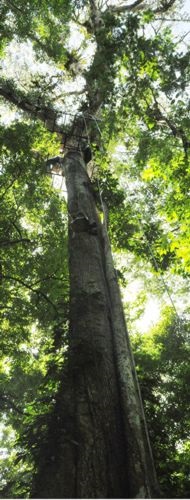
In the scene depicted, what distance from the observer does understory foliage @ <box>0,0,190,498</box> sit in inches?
219

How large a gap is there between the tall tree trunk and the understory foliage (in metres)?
0.18

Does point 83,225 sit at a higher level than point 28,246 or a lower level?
lower

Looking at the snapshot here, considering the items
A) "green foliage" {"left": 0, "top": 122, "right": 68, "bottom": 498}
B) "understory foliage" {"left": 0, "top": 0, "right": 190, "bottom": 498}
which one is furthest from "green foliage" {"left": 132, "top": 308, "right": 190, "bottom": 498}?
"green foliage" {"left": 0, "top": 122, "right": 68, "bottom": 498}

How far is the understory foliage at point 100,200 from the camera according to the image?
5.55 meters

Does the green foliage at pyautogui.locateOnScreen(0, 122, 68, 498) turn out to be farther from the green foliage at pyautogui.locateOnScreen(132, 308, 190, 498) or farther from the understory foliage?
the green foliage at pyautogui.locateOnScreen(132, 308, 190, 498)

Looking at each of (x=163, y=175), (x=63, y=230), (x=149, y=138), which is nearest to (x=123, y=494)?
(x=163, y=175)

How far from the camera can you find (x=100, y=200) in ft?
24.8

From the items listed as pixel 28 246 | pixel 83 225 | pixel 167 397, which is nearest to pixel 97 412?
pixel 83 225

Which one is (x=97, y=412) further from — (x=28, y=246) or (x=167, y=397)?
(x=167, y=397)

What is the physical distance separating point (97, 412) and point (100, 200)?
4863mm

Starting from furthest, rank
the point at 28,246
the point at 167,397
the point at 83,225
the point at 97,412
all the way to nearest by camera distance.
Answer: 1. the point at 167,397
2. the point at 28,246
3. the point at 83,225
4. the point at 97,412

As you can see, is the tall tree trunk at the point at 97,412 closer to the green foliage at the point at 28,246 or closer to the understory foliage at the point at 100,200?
the understory foliage at the point at 100,200

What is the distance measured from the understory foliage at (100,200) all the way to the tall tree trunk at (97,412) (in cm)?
18

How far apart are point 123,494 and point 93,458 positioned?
0.38m
